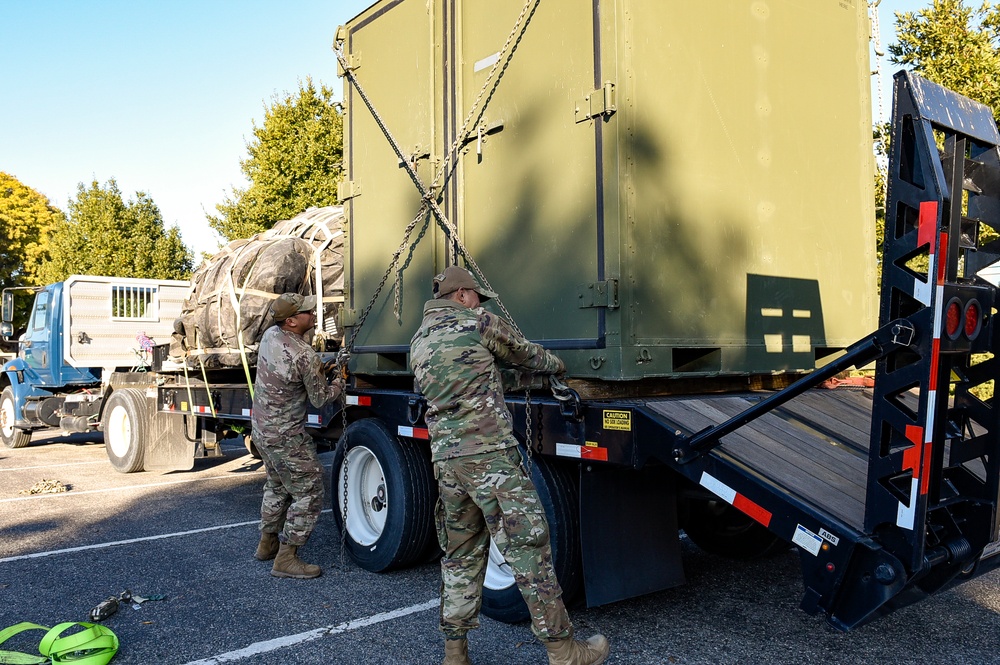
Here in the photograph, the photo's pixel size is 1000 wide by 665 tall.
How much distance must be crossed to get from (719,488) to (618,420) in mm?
608

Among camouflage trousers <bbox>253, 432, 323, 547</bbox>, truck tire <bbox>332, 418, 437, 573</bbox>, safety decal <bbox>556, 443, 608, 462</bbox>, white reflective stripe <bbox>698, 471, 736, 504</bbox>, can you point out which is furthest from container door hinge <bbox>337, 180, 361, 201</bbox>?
white reflective stripe <bbox>698, 471, 736, 504</bbox>

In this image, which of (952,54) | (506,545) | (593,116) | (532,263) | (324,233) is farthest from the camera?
(952,54)

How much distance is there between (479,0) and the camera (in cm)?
500

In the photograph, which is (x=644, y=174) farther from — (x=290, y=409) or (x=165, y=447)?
(x=165, y=447)

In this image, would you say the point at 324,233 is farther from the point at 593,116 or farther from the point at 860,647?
the point at 860,647

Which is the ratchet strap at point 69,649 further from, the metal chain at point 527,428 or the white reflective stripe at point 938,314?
the white reflective stripe at point 938,314

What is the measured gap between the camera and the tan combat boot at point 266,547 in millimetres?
5777

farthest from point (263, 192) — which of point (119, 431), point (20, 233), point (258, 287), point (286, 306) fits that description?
point (20, 233)

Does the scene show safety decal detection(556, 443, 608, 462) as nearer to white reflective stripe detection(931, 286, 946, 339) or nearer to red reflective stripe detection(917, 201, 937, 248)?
white reflective stripe detection(931, 286, 946, 339)

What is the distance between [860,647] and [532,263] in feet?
8.46

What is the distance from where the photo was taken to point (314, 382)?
5.50 meters

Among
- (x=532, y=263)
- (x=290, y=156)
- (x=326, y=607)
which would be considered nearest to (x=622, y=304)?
(x=532, y=263)

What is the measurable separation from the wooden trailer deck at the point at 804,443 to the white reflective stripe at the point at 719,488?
133 millimetres

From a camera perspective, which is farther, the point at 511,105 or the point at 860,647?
the point at 511,105
